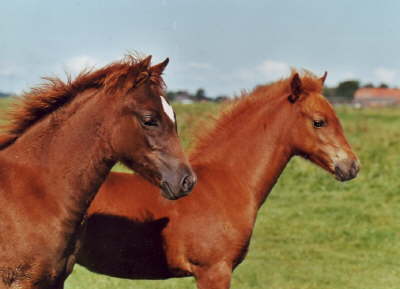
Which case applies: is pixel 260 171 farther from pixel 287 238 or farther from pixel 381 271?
pixel 287 238

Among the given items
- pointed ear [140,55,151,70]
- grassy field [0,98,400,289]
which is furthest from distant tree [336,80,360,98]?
pointed ear [140,55,151,70]

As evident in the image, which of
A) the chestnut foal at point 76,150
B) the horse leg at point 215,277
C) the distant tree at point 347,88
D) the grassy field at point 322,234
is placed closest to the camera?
the chestnut foal at point 76,150

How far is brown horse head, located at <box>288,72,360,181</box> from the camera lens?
16.9ft

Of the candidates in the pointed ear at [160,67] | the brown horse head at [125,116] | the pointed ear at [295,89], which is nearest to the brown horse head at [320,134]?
the pointed ear at [295,89]

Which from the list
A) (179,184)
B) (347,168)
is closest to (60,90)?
(179,184)

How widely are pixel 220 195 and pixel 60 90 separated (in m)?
1.85

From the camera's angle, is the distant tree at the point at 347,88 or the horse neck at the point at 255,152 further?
the distant tree at the point at 347,88

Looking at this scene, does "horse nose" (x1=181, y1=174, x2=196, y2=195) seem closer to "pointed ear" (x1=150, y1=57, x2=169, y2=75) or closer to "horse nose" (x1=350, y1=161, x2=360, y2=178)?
"pointed ear" (x1=150, y1=57, x2=169, y2=75)

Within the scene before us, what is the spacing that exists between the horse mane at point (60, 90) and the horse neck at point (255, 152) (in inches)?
65.2

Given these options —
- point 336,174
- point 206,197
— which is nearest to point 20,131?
point 206,197

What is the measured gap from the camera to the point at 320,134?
17.0ft

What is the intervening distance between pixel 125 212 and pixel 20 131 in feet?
4.34

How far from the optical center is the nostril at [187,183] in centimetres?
361

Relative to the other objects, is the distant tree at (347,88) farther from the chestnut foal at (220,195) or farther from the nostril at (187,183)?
the nostril at (187,183)
